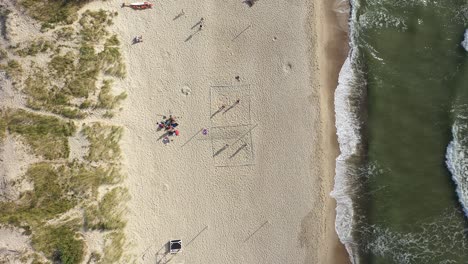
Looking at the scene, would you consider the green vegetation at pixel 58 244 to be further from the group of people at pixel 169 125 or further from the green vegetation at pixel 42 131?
the group of people at pixel 169 125

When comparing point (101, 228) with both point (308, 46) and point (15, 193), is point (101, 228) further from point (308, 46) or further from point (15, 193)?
point (308, 46)

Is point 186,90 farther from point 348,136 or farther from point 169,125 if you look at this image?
point 348,136

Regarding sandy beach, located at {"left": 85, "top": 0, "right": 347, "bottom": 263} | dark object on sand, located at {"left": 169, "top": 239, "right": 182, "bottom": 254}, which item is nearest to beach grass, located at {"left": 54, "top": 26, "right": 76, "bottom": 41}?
sandy beach, located at {"left": 85, "top": 0, "right": 347, "bottom": 263}

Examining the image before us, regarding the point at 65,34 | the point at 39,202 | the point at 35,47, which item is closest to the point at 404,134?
→ the point at 65,34

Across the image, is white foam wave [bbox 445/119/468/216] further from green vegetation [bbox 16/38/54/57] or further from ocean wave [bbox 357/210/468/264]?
green vegetation [bbox 16/38/54/57]

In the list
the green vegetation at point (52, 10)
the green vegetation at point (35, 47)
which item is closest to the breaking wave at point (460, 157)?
the green vegetation at point (52, 10)

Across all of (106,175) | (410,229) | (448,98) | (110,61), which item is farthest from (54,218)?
(448,98)
